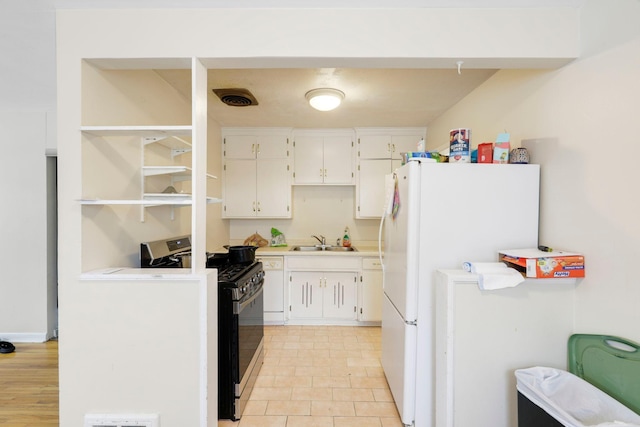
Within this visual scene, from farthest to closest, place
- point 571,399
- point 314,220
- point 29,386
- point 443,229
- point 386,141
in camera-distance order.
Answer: point 314,220 < point 386,141 < point 29,386 < point 443,229 < point 571,399

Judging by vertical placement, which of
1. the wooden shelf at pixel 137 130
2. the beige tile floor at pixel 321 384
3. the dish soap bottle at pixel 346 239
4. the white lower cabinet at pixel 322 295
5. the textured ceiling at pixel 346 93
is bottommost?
the beige tile floor at pixel 321 384

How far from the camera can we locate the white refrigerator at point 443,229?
1.64 metres

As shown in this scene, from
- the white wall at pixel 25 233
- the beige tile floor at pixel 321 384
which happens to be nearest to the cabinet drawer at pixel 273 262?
the beige tile floor at pixel 321 384

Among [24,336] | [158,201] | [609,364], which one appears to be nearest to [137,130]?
[158,201]

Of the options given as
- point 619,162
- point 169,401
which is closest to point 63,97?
point 169,401

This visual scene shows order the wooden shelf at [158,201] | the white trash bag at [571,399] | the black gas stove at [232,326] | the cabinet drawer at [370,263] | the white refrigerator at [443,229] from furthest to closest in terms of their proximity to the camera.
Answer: the cabinet drawer at [370,263] < the black gas stove at [232,326] < the white refrigerator at [443,229] < the wooden shelf at [158,201] < the white trash bag at [571,399]

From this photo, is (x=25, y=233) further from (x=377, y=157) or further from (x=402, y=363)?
(x=377, y=157)

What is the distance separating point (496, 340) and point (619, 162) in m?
0.99

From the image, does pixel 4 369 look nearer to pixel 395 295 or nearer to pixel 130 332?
pixel 130 332

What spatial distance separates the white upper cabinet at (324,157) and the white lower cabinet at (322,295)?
3.87 ft

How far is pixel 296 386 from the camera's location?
2.20 metres

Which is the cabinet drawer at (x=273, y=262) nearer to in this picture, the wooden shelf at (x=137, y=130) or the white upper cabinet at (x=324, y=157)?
the white upper cabinet at (x=324, y=157)

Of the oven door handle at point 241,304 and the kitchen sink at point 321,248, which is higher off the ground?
the kitchen sink at point 321,248

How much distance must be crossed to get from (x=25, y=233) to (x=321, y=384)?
3.30 m
